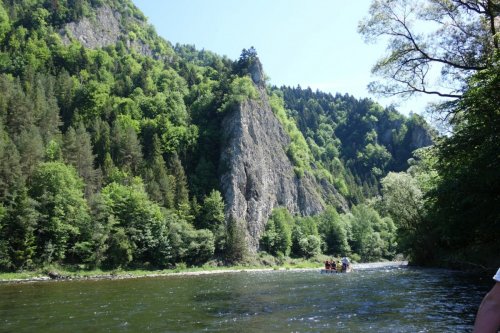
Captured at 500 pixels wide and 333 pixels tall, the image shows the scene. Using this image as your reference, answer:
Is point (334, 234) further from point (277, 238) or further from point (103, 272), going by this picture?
point (103, 272)

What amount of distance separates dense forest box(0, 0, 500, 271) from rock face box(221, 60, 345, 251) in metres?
3.58

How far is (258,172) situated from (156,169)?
33.6 meters

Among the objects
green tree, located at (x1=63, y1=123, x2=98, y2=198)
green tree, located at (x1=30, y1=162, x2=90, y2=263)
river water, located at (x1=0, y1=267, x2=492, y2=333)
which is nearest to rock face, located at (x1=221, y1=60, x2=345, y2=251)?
green tree, located at (x1=63, y1=123, x2=98, y2=198)

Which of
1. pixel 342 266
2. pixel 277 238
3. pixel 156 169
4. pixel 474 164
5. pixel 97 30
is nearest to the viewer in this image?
pixel 474 164

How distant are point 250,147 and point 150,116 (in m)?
34.2

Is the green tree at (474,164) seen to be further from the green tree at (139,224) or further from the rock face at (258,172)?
the rock face at (258,172)

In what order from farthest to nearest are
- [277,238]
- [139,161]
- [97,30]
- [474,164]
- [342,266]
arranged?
[97,30]
[277,238]
[139,161]
[342,266]
[474,164]

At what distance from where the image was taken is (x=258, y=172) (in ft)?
415

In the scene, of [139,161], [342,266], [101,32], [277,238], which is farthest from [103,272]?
[101,32]

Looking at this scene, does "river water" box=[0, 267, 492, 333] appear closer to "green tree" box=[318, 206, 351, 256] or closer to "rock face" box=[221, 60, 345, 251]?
"rock face" box=[221, 60, 345, 251]

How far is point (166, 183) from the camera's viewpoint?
325 ft

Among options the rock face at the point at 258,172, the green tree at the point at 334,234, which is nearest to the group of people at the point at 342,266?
the rock face at the point at 258,172

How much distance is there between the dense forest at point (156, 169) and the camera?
22000mm

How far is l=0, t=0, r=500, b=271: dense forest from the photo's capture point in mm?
22000
